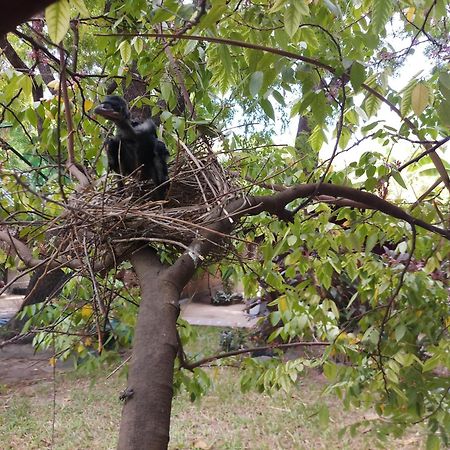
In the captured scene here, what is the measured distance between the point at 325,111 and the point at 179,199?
2.48 feet

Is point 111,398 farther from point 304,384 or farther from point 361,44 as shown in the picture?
point 361,44

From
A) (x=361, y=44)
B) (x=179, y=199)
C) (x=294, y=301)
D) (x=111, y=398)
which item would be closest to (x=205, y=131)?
(x=179, y=199)

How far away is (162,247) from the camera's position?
181 centimetres

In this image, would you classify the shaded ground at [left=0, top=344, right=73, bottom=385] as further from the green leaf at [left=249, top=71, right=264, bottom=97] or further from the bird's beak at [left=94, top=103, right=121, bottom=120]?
the green leaf at [left=249, top=71, right=264, bottom=97]

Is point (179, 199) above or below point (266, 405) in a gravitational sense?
above

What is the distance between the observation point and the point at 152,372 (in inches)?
39.7

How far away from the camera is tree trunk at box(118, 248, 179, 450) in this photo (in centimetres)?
93

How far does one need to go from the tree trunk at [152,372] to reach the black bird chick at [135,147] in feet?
3.46

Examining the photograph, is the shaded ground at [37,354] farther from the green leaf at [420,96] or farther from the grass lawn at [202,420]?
the green leaf at [420,96]

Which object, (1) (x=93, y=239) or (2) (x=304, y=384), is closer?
(1) (x=93, y=239)

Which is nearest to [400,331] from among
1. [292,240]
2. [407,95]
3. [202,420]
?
[292,240]

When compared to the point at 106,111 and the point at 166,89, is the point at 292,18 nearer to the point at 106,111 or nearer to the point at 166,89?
the point at 166,89

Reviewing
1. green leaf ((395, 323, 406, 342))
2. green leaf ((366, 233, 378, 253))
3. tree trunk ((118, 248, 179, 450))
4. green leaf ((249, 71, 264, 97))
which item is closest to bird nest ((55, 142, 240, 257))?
tree trunk ((118, 248, 179, 450))

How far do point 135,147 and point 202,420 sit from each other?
3.20m
